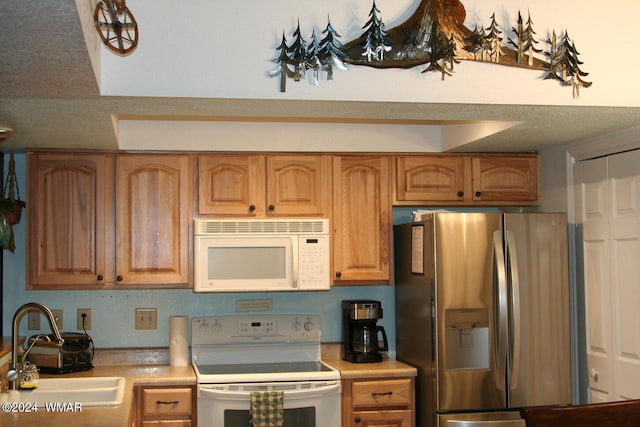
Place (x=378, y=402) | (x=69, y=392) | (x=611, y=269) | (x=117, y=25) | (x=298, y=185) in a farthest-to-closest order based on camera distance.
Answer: (x=298, y=185) → (x=378, y=402) → (x=611, y=269) → (x=69, y=392) → (x=117, y=25)

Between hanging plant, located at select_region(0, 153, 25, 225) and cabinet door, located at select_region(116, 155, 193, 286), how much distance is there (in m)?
0.51

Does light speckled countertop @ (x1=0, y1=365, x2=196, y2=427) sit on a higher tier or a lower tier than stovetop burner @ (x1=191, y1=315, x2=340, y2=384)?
lower

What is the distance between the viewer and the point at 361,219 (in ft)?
14.5

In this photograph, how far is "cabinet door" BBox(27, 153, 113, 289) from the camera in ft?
13.6

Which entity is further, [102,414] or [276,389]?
[276,389]

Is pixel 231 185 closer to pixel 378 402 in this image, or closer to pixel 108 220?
pixel 108 220

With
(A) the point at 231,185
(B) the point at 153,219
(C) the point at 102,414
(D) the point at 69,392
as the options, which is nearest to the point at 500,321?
(A) the point at 231,185

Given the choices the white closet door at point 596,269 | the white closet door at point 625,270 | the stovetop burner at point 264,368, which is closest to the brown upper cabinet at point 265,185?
the stovetop burner at point 264,368

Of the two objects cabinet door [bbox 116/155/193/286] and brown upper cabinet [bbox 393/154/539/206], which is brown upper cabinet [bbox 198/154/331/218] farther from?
brown upper cabinet [bbox 393/154/539/206]

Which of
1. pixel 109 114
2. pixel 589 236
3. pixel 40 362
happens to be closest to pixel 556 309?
pixel 589 236

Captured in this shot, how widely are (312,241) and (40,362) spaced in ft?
5.09

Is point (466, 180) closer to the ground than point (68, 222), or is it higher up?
higher up

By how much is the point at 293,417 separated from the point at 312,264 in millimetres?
807

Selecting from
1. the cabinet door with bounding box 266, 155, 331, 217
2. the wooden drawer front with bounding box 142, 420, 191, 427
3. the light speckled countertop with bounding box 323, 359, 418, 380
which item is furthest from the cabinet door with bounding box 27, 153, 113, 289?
the light speckled countertop with bounding box 323, 359, 418, 380
